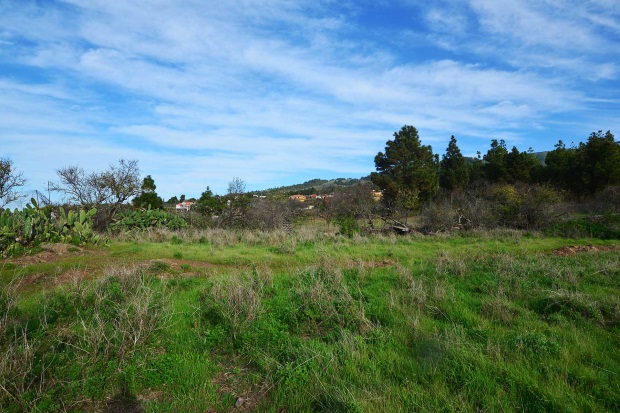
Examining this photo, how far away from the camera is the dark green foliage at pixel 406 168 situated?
32469 mm

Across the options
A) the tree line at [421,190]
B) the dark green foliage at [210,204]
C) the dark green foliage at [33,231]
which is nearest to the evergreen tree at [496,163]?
the tree line at [421,190]

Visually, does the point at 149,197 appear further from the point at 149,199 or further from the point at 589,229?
the point at 589,229

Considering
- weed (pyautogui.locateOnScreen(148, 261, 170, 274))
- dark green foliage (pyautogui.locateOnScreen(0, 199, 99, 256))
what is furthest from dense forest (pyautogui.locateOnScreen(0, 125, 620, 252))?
weed (pyautogui.locateOnScreen(148, 261, 170, 274))

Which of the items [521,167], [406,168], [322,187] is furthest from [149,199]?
[322,187]

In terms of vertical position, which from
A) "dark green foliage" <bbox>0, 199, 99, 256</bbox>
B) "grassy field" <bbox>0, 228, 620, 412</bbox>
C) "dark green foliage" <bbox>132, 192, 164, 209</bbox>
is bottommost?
"grassy field" <bbox>0, 228, 620, 412</bbox>

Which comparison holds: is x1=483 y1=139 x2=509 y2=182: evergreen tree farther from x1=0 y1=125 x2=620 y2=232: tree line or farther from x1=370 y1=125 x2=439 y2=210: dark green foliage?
x1=370 y1=125 x2=439 y2=210: dark green foliage

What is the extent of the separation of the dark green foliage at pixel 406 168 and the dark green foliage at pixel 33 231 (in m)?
24.5

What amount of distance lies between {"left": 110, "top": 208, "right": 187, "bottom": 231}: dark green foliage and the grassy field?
11.2 metres

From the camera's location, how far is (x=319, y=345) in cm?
447

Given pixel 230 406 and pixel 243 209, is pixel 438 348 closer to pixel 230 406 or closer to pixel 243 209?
pixel 230 406

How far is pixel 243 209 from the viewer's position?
23.4 m

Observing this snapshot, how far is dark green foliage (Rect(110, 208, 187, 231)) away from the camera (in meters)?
18.5

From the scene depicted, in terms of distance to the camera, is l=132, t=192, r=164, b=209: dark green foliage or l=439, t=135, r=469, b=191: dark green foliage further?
l=439, t=135, r=469, b=191: dark green foliage

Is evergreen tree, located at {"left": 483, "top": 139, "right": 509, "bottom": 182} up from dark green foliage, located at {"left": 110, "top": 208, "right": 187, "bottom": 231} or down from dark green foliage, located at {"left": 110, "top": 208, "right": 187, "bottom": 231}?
up
